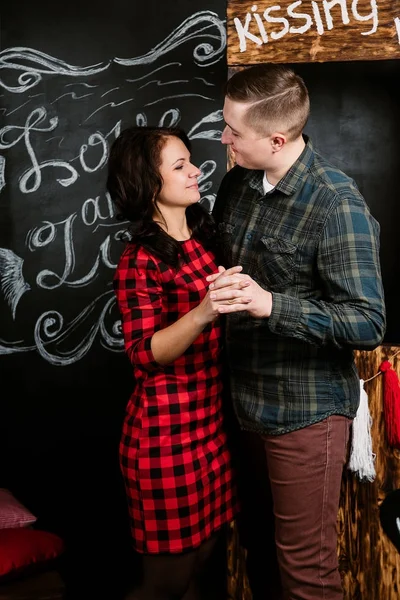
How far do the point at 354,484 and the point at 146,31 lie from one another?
1.80m

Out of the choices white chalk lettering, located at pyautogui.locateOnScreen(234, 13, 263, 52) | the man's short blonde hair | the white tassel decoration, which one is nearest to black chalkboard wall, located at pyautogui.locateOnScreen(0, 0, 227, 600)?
white chalk lettering, located at pyautogui.locateOnScreen(234, 13, 263, 52)

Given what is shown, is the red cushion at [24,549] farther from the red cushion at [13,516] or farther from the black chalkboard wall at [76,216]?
the black chalkboard wall at [76,216]

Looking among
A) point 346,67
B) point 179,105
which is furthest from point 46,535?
point 346,67

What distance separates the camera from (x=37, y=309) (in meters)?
3.17

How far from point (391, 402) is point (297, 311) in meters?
0.65

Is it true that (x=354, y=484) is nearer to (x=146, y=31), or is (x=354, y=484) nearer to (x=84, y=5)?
(x=146, y=31)

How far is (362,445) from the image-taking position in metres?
2.36

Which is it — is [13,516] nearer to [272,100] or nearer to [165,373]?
[165,373]

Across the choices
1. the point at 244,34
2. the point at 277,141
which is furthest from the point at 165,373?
the point at 244,34

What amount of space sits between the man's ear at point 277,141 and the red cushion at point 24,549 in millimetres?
1412

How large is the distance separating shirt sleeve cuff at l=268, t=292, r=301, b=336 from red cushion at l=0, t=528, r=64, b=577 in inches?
43.9

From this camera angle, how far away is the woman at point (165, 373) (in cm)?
206

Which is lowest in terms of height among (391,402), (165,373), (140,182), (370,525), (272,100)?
(370,525)

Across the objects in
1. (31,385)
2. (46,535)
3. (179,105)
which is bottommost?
(46,535)
